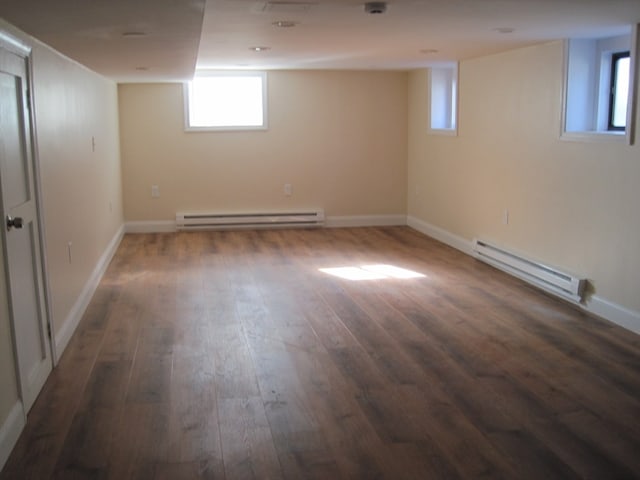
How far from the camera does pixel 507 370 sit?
143 inches

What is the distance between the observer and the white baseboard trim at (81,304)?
391 cm

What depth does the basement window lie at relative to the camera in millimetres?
8039

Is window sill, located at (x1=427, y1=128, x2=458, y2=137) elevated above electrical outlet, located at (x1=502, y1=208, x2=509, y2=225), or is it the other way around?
window sill, located at (x1=427, y1=128, x2=458, y2=137)

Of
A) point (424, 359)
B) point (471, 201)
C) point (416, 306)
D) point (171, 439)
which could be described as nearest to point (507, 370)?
point (424, 359)

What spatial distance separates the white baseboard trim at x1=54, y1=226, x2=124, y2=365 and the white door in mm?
329

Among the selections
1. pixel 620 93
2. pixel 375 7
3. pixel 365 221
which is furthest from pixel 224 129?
pixel 375 7

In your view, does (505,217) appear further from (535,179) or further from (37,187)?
(37,187)

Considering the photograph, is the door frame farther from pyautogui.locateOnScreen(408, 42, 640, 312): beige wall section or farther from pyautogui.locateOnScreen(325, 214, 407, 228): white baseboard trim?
pyautogui.locateOnScreen(325, 214, 407, 228): white baseboard trim

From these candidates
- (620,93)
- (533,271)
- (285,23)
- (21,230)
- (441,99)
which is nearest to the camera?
(21,230)

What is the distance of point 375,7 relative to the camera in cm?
336

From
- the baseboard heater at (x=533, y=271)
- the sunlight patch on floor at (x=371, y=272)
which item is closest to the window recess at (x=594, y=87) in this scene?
the baseboard heater at (x=533, y=271)

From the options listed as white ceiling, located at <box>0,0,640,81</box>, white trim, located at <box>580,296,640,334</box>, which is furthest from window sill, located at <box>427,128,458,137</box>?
white trim, located at <box>580,296,640,334</box>

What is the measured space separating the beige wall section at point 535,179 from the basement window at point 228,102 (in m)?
2.13

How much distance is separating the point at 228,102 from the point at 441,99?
99.4 inches
